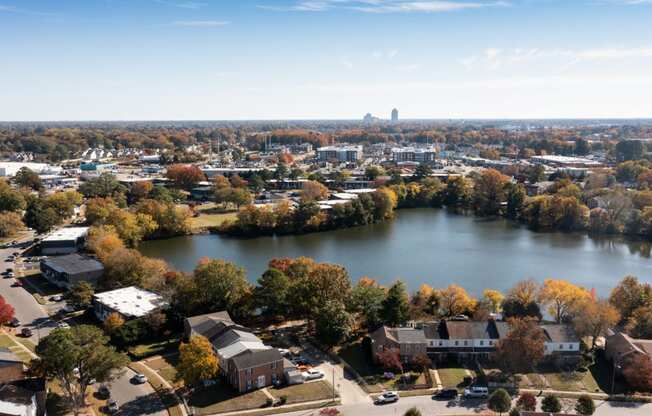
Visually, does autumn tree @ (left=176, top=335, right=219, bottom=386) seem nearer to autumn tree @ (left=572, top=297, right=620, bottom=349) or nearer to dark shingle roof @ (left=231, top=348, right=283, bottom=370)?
dark shingle roof @ (left=231, top=348, right=283, bottom=370)

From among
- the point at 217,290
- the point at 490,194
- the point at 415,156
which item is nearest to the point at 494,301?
the point at 217,290

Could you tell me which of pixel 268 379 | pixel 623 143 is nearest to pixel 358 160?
pixel 623 143

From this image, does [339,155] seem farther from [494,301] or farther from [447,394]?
[447,394]

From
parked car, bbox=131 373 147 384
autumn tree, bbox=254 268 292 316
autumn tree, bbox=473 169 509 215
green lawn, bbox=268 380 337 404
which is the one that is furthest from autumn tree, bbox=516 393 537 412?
autumn tree, bbox=473 169 509 215

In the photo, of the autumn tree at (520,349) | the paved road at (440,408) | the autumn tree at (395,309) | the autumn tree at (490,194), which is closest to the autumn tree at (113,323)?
the paved road at (440,408)

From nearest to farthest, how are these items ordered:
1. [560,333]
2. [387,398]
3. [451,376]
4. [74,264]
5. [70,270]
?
1. [387,398]
2. [451,376]
3. [560,333]
4. [70,270]
5. [74,264]

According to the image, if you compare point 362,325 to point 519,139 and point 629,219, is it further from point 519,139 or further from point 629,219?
point 519,139

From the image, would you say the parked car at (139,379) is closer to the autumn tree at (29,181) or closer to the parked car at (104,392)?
the parked car at (104,392)
